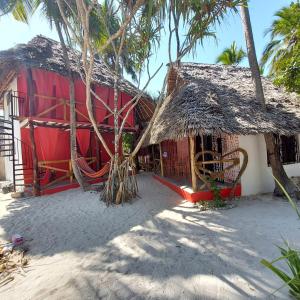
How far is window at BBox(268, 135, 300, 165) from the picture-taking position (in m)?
6.89

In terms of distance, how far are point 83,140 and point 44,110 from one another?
6.03ft

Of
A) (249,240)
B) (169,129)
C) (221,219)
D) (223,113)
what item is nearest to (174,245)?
(249,240)

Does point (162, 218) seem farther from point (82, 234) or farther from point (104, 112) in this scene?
point (104, 112)

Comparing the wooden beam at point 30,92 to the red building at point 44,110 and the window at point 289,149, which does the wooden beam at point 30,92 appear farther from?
the window at point 289,149

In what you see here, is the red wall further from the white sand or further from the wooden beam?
the white sand

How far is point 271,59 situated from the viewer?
32.3 ft

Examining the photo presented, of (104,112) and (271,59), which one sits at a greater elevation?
(271,59)

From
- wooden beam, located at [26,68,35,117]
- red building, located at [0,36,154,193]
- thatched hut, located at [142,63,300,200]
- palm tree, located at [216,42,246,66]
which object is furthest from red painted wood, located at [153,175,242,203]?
palm tree, located at [216,42,246,66]

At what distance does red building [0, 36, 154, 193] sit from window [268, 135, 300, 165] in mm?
5997

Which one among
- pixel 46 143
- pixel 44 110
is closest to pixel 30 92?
pixel 44 110

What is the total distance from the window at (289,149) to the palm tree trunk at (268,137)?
3.81ft

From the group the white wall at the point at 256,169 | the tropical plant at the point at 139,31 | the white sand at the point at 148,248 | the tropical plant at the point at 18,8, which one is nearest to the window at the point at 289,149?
the white wall at the point at 256,169

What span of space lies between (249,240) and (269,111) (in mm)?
4262

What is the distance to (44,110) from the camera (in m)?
7.38
